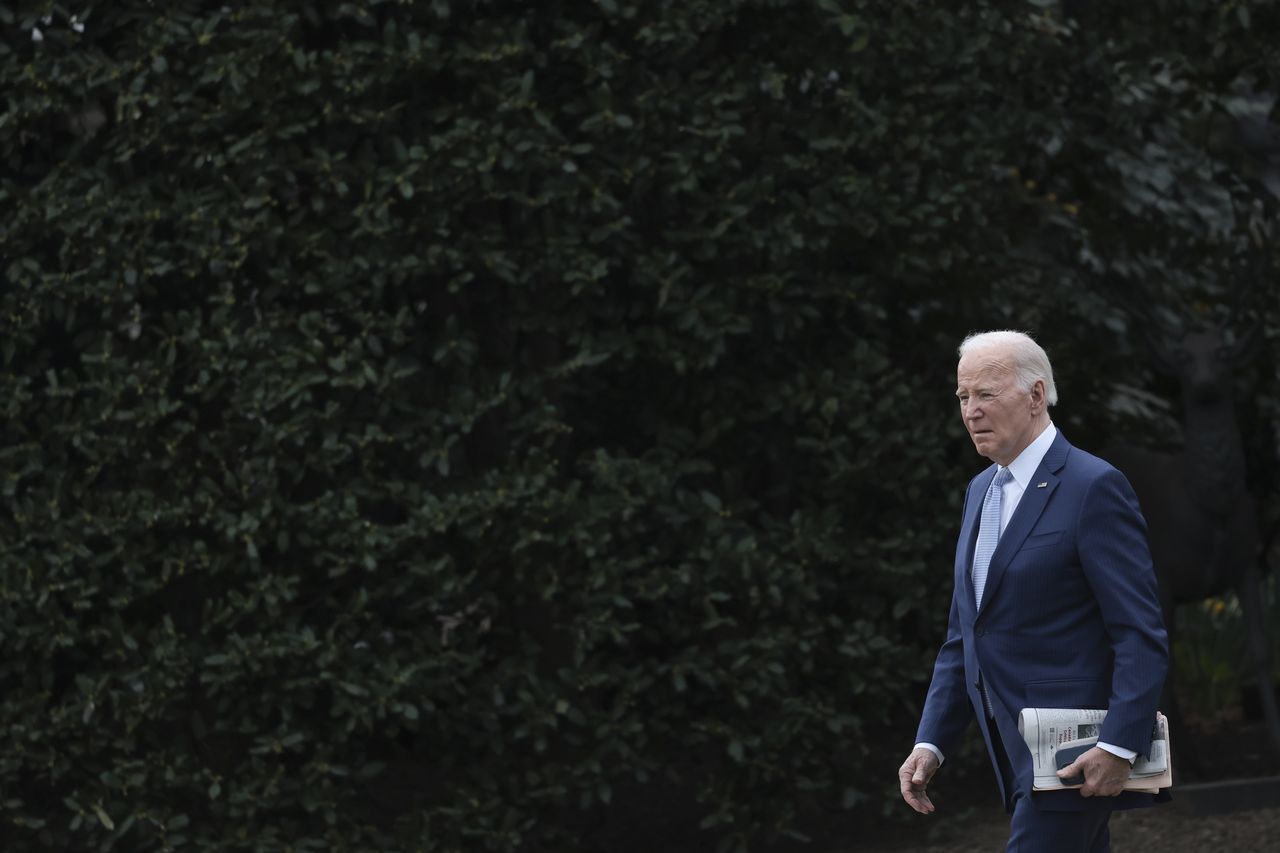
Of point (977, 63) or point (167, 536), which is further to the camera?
point (977, 63)

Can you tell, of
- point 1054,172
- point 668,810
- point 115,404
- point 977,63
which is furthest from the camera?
point 1054,172

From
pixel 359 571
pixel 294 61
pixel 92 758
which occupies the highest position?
pixel 294 61

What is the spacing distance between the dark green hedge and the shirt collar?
2.46m

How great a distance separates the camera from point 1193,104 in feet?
23.7

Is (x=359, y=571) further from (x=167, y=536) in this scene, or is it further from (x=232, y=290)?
(x=232, y=290)

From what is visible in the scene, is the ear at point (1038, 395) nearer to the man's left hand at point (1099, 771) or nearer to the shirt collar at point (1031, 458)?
the shirt collar at point (1031, 458)

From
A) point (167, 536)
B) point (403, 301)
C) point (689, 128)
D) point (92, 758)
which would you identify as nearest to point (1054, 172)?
point (689, 128)

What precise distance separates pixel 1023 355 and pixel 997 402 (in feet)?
0.37

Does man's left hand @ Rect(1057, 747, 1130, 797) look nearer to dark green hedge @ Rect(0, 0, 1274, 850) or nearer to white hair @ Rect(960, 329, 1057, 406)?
white hair @ Rect(960, 329, 1057, 406)

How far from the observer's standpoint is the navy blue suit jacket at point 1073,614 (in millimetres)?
3354

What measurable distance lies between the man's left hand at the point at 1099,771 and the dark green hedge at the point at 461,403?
8.82 feet

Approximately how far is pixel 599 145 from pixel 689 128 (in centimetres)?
33

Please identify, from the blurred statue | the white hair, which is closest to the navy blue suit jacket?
the white hair

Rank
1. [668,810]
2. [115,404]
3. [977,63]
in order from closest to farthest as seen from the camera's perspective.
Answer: [115,404] < [977,63] < [668,810]
